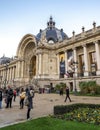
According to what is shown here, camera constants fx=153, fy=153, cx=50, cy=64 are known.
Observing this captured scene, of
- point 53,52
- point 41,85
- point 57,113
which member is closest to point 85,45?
point 53,52

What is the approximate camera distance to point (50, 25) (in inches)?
2426

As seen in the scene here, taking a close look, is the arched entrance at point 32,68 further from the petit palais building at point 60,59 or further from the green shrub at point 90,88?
the green shrub at point 90,88

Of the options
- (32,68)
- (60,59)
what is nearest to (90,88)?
(60,59)

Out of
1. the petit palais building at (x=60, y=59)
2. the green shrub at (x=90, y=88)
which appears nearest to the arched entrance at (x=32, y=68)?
the petit palais building at (x=60, y=59)

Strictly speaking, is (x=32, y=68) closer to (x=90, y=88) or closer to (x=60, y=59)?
(x=60, y=59)

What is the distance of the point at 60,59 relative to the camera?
148 ft

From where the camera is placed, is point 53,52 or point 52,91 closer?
point 52,91

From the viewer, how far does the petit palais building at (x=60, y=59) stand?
35719 millimetres

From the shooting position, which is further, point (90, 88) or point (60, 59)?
point (60, 59)

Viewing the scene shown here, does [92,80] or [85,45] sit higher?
[85,45]

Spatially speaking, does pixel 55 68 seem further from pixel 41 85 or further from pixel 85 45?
pixel 85 45

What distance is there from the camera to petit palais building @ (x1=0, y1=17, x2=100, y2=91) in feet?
117

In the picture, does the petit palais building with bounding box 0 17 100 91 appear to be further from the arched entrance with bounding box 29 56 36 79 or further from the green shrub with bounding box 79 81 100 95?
the green shrub with bounding box 79 81 100 95

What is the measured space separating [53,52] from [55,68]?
4.89m
